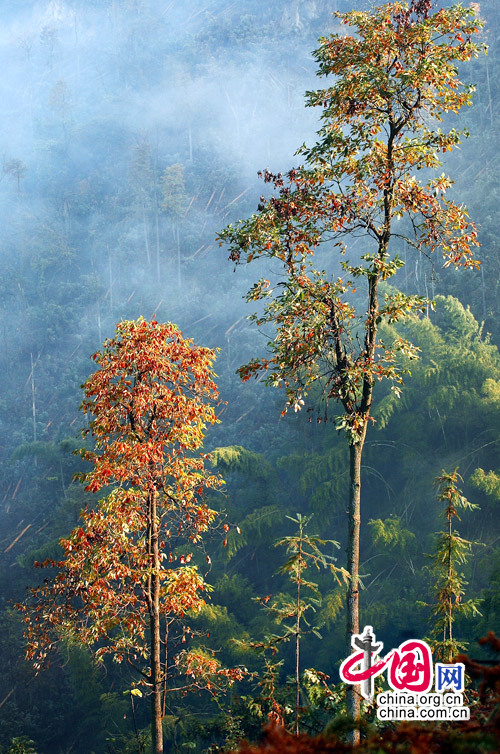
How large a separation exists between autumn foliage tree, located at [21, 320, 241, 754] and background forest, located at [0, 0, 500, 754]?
1318 mm

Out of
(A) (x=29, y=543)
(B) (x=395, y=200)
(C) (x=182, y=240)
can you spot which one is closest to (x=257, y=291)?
(B) (x=395, y=200)

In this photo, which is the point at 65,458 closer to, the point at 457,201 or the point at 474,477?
the point at 474,477

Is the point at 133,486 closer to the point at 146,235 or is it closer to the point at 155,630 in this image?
the point at 155,630

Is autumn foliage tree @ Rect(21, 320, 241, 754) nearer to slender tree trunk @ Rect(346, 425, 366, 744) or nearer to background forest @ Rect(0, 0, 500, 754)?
slender tree trunk @ Rect(346, 425, 366, 744)

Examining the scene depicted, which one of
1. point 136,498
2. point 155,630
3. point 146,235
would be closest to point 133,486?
point 136,498

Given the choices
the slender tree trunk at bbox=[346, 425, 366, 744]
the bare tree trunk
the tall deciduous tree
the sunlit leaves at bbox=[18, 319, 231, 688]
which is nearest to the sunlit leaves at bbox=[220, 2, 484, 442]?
the tall deciduous tree

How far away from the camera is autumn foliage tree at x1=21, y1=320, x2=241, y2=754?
502 cm

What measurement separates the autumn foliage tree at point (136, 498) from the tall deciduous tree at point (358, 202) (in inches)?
28.0

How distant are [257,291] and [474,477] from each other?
29.1 feet

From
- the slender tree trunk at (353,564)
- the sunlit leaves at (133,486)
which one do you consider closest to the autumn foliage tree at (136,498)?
the sunlit leaves at (133,486)

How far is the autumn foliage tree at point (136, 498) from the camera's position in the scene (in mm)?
5016

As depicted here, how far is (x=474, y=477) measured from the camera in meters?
12.6

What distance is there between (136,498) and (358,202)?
3.16 metres

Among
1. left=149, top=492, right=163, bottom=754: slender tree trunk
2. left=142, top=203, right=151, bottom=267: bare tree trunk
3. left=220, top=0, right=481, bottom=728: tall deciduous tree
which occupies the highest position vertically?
left=142, top=203, right=151, bottom=267: bare tree trunk
